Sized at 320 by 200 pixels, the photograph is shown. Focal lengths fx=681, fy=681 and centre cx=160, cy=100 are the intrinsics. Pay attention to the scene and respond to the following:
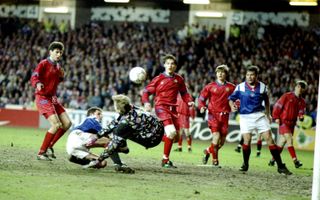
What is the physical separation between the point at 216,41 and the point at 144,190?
21.7 m

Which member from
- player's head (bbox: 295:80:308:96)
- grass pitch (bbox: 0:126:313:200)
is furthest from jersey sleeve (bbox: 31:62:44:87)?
player's head (bbox: 295:80:308:96)

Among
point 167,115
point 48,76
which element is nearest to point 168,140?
point 167,115

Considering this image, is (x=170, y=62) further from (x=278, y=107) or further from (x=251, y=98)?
(x=278, y=107)

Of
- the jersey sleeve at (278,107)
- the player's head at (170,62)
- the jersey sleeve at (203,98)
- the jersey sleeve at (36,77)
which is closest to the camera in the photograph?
the jersey sleeve at (36,77)

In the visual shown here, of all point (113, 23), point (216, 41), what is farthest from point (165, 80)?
point (113, 23)

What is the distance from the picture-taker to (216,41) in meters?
30.4

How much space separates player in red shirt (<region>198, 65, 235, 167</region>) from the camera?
551 inches

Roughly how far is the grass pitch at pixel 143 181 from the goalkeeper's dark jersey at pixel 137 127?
0.60 m

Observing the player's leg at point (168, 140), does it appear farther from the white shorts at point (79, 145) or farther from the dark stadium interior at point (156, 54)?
the dark stadium interior at point (156, 54)

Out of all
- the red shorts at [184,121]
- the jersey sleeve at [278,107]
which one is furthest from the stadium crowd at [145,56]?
the jersey sleeve at [278,107]

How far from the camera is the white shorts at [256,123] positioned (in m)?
12.8

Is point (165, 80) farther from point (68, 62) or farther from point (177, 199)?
point (68, 62)

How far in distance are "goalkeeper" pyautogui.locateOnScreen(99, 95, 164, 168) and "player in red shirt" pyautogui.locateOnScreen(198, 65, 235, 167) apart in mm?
2718

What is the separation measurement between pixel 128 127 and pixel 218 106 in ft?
12.0
